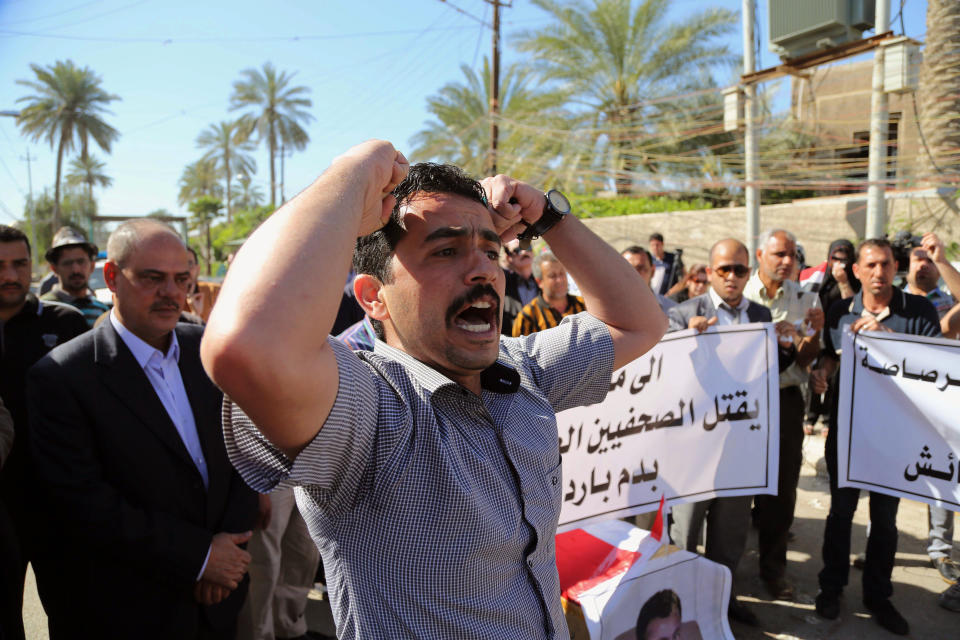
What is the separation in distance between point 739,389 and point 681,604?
1.54 metres

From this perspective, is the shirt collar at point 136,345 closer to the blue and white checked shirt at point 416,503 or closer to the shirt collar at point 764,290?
the blue and white checked shirt at point 416,503

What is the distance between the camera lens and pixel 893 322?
4023 mm

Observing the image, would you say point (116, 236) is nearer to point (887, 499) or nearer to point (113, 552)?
point (113, 552)

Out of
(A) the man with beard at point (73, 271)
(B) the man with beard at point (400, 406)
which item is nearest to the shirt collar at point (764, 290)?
(B) the man with beard at point (400, 406)

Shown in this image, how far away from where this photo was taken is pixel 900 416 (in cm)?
382

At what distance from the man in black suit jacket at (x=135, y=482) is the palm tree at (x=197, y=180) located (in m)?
60.0

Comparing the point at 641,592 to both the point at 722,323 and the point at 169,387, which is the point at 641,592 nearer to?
the point at 722,323

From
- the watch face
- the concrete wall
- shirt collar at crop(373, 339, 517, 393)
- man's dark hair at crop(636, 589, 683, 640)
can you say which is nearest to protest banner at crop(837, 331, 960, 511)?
man's dark hair at crop(636, 589, 683, 640)

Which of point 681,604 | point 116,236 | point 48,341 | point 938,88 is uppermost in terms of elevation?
point 938,88

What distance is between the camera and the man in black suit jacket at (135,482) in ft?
7.29

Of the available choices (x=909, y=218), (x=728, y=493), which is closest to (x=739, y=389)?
(x=728, y=493)

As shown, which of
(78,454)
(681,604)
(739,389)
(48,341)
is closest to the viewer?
(78,454)

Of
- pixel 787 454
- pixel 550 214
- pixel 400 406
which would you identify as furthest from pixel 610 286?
pixel 787 454

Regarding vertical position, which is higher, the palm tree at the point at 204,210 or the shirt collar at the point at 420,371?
the palm tree at the point at 204,210
